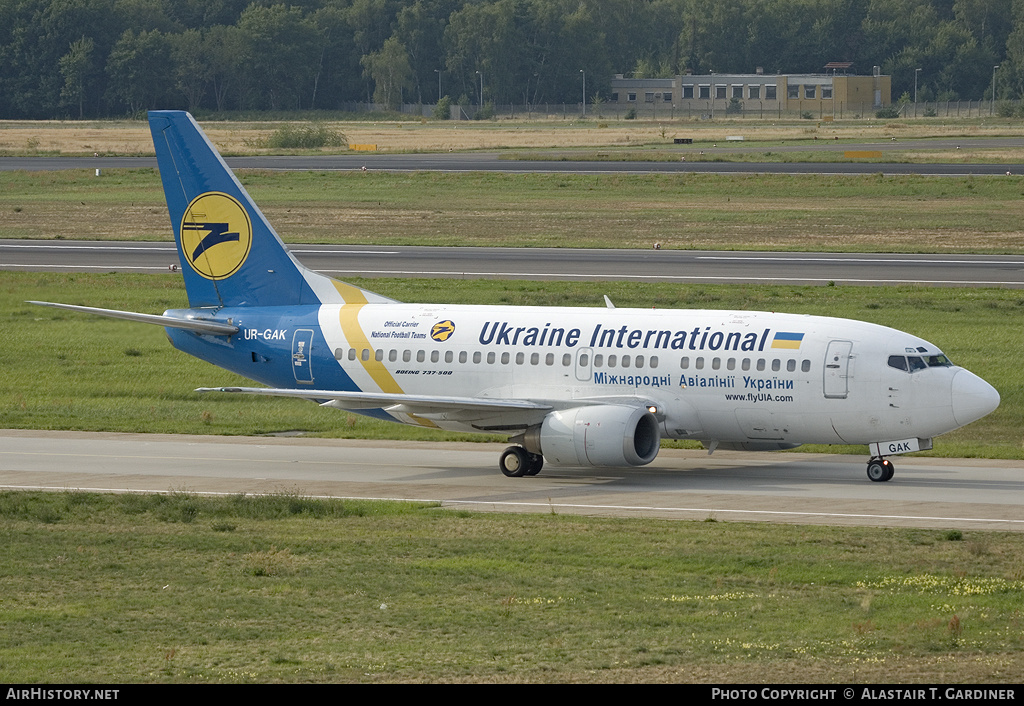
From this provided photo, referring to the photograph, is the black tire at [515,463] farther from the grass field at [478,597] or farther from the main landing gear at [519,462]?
the grass field at [478,597]

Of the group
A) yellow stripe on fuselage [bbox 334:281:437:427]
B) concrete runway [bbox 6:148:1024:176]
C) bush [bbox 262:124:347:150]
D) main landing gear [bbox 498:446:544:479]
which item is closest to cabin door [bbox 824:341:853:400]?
main landing gear [bbox 498:446:544:479]

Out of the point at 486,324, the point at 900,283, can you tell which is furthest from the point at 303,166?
→ the point at 486,324

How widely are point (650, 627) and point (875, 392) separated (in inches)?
596

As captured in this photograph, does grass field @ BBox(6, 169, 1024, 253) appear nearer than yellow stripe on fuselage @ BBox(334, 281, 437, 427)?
No

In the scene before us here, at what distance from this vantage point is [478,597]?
2267 centimetres

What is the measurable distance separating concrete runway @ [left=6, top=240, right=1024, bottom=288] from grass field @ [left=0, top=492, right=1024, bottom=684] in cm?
3900

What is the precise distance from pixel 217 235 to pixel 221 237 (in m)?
0.13

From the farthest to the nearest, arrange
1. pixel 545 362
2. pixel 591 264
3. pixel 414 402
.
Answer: pixel 591 264
pixel 545 362
pixel 414 402

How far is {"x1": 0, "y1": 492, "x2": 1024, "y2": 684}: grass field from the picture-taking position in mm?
18547

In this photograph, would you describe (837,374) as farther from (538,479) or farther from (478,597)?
(478,597)

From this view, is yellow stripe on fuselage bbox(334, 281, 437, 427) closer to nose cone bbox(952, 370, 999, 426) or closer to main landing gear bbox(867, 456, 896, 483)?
main landing gear bbox(867, 456, 896, 483)

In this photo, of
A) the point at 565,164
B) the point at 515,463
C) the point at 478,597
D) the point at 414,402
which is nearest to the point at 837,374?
the point at 515,463

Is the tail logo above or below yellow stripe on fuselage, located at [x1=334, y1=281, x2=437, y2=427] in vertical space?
above

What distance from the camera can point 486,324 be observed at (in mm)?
38125
